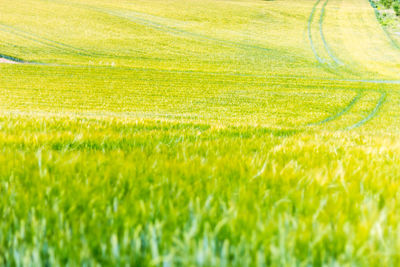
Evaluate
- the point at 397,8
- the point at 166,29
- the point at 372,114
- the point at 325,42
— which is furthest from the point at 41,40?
the point at 397,8

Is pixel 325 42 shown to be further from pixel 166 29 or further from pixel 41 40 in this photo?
pixel 41 40

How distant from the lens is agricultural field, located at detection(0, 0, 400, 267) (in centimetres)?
128

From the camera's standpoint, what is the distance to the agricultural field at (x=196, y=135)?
128cm

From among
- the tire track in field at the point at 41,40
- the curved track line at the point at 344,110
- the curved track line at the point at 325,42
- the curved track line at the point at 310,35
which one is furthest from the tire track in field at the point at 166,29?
the curved track line at the point at 344,110

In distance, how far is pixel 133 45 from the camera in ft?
153

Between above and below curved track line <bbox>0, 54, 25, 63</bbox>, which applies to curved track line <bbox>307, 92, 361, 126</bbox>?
above

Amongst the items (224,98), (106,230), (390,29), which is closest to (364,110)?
(224,98)

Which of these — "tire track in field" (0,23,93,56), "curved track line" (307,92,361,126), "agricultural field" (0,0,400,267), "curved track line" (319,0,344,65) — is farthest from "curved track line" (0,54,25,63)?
"curved track line" (319,0,344,65)

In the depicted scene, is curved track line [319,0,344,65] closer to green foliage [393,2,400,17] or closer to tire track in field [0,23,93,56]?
green foliage [393,2,400,17]

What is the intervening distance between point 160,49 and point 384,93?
2772 cm

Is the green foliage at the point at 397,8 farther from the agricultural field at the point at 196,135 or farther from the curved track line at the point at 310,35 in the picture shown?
the curved track line at the point at 310,35

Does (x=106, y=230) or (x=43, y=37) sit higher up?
(x=106, y=230)

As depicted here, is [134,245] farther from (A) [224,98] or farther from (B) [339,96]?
(B) [339,96]

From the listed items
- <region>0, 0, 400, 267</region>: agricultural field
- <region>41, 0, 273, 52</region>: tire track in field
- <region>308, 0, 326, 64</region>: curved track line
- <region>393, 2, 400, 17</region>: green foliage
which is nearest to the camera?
<region>0, 0, 400, 267</region>: agricultural field
